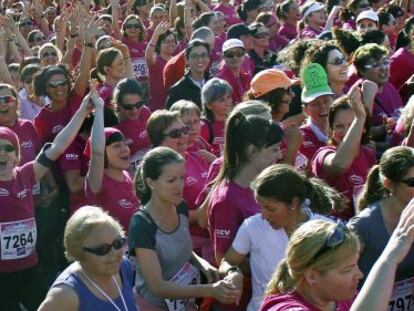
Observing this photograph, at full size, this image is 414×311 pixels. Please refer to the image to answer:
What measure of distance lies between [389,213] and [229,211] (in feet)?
2.63

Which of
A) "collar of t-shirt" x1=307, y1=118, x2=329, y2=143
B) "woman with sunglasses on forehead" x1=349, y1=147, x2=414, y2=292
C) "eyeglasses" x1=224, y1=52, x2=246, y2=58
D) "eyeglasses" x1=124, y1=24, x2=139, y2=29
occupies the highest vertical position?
"woman with sunglasses on forehead" x1=349, y1=147, x2=414, y2=292

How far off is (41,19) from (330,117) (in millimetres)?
9121

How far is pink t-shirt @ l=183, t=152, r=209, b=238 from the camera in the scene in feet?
16.9

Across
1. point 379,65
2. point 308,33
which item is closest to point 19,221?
point 379,65

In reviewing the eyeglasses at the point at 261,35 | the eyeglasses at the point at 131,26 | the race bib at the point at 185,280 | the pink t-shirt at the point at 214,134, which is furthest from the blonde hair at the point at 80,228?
the eyeglasses at the point at 131,26

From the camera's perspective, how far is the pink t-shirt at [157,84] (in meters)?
9.33

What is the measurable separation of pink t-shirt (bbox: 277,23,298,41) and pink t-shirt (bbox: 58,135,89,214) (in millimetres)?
5849

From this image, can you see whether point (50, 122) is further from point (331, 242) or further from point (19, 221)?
point (331, 242)

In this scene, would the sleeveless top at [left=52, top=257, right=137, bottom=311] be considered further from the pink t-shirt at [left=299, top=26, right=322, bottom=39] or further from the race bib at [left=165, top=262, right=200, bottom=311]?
the pink t-shirt at [left=299, top=26, right=322, bottom=39]

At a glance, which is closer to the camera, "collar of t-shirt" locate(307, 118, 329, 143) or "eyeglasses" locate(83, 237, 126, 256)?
"eyeglasses" locate(83, 237, 126, 256)

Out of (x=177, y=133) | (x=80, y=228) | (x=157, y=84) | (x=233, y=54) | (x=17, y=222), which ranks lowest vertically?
(x=157, y=84)

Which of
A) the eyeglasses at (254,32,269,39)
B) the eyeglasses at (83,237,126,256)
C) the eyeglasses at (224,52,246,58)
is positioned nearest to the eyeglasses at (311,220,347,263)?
the eyeglasses at (83,237,126,256)

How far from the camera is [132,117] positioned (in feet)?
21.8

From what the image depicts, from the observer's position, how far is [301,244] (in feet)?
10.0
